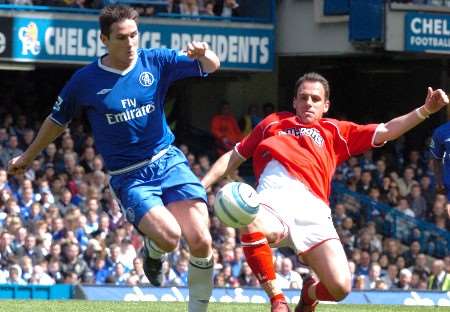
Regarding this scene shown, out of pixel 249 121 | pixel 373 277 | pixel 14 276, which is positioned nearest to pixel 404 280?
pixel 373 277

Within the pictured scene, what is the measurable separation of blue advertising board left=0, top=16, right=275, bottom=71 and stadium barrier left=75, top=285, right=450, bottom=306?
596cm

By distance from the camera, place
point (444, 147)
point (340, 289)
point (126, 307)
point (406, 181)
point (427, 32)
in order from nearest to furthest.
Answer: point (340, 289) < point (444, 147) < point (126, 307) < point (427, 32) < point (406, 181)

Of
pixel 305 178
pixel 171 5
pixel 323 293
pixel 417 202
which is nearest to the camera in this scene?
pixel 323 293

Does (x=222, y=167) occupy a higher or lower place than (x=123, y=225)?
higher

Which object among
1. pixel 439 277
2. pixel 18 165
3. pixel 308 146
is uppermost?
pixel 308 146

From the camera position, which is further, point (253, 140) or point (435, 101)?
point (253, 140)

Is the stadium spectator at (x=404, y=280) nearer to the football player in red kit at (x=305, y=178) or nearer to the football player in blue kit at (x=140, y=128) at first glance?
the football player in red kit at (x=305, y=178)

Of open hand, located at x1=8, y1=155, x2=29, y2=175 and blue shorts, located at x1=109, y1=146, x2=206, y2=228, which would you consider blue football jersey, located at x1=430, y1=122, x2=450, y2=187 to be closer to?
blue shorts, located at x1=109, y1=146, x2=206, y2=228

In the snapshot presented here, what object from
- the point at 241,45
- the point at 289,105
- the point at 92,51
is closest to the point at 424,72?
the point at 289,105

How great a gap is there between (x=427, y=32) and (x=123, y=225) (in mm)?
7154

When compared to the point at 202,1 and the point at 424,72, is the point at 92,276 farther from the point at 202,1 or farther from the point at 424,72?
the point at 424,72

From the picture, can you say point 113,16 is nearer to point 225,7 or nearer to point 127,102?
point 127,102

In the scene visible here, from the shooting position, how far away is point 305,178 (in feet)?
34.6

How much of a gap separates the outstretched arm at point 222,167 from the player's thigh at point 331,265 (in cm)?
91
